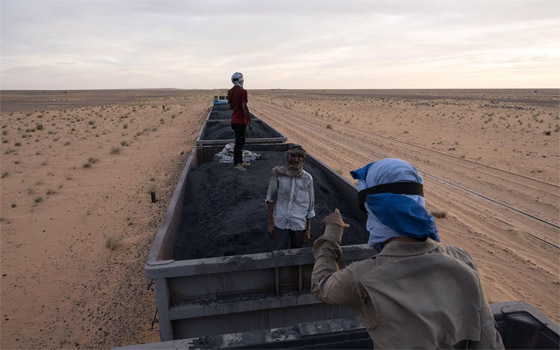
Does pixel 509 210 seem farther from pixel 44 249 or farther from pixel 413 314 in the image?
pixel 44 249

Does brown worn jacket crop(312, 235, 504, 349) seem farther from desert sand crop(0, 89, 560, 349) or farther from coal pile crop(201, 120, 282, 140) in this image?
coal pile crop(201, 120, 282, 140)

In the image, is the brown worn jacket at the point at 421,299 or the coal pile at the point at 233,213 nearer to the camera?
the brown worn jacket at the point at 421,299

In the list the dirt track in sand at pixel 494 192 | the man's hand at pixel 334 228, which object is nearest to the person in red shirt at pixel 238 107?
the dirt track in sand at pixel 494 192

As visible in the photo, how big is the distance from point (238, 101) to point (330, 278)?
15.7ft

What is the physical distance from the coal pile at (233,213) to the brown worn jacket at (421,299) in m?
2.34

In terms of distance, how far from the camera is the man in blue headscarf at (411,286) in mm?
1342

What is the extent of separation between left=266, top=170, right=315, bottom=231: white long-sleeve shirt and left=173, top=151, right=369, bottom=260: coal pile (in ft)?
1.29

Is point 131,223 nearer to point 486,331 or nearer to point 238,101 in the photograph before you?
point 238,101

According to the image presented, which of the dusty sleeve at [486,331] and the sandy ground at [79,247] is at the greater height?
the dusty sleeve at [486,331]

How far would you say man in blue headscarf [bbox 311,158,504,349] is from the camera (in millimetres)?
1342

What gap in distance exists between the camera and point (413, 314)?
1324 mm

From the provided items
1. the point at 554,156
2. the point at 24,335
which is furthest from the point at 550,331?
the point at 554,156

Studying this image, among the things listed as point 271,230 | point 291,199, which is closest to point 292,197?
point 291,199

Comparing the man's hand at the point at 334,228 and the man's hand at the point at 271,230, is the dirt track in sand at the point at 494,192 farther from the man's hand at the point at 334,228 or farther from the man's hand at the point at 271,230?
the man's hand at the point at 334,228
